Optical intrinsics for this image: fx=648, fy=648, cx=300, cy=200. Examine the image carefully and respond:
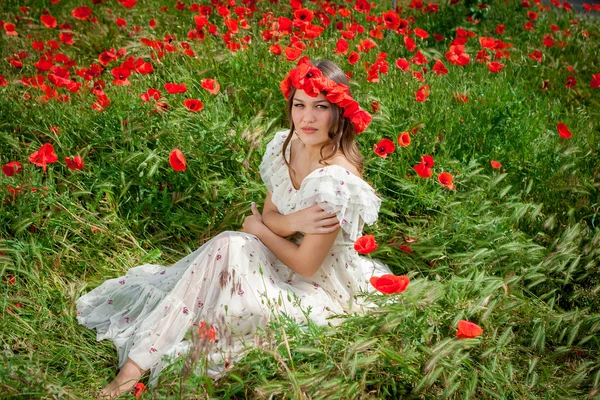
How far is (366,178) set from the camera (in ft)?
Result: 10.8

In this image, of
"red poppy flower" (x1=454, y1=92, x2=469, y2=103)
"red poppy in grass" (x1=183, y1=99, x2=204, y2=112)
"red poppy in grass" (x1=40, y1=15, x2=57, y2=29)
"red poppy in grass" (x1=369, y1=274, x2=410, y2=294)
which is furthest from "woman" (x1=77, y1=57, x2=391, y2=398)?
"red poppy in grass" (x1=40, y1=15, x2=57, y2=29)

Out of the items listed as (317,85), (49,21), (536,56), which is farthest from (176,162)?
(536,56)

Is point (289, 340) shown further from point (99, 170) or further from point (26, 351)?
point (99, 170)

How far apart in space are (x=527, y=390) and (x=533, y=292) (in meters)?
0.72

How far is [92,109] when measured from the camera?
138 inches

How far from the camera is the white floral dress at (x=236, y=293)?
2383mm

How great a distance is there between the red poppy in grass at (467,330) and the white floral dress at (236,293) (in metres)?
0.43

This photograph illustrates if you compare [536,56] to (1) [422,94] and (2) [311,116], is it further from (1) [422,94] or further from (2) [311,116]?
(2) [311,116]

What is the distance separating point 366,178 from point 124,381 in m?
1.59

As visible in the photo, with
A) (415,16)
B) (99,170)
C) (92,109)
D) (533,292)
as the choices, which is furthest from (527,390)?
(415,16)

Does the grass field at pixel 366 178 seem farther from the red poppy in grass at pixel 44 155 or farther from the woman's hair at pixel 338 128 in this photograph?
the woman's hair at pixel 338 128

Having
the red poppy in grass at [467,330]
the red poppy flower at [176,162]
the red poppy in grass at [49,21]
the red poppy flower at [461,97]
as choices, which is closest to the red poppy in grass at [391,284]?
the red poppy in grass at [467,330]

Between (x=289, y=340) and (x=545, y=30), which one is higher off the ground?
(x=545, y=30)

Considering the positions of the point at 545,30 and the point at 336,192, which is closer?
the point at 336,192
